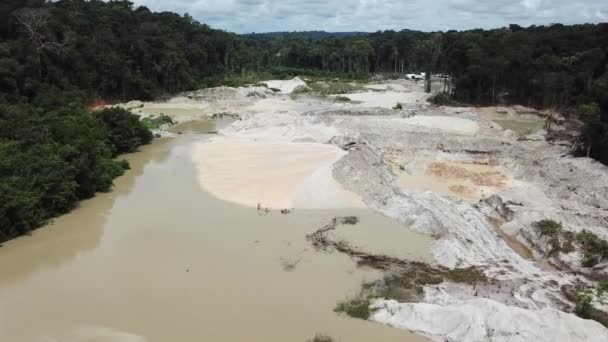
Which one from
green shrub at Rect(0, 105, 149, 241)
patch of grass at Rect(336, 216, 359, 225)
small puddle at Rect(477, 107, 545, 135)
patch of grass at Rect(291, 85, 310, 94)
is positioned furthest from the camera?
patch of grass at Rect(291, 85, 310, 94)

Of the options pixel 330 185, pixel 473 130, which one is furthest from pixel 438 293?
pixel 473 130

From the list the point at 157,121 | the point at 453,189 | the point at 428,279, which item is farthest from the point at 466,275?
the point at 157,121

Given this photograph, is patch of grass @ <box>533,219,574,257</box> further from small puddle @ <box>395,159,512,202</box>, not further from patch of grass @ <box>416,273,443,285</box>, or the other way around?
small puddle @ <box>395,159,512,202</box>

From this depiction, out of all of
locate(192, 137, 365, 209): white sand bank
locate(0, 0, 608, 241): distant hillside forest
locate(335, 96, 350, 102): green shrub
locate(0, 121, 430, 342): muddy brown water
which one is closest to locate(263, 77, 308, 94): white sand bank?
locate(0, 0, 608, 241): distant hillside forest

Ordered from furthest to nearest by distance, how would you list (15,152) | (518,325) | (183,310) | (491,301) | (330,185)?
(330,185)
(15,152)
(183,310)
(491,301)
(518,325)

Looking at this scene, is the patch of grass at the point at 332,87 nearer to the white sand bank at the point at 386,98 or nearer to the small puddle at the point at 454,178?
the white sand bank at the point at 386,98

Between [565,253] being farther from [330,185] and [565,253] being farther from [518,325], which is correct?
[330,185]

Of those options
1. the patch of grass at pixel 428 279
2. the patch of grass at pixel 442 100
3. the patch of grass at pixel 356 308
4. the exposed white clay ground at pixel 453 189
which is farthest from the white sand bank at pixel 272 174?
the patch of grass at pixel 442 100
